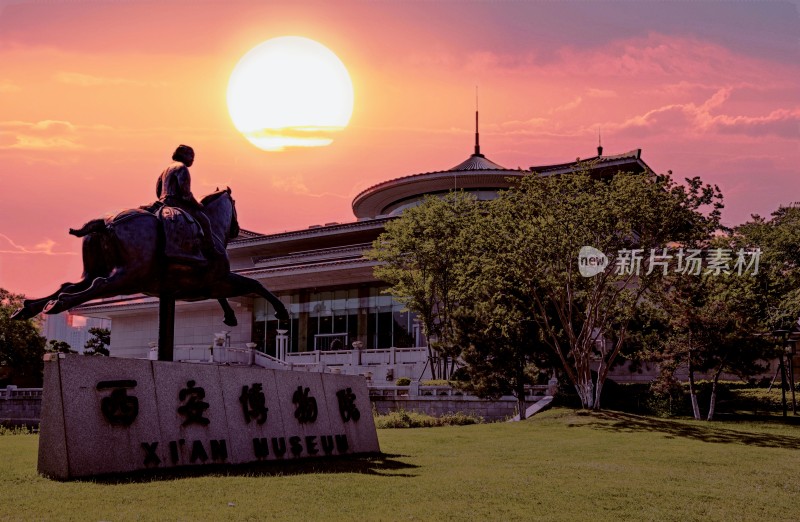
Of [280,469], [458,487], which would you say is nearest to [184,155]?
[280,469]

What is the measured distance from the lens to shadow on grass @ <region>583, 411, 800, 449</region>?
22714 mm

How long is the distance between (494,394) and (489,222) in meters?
6.27

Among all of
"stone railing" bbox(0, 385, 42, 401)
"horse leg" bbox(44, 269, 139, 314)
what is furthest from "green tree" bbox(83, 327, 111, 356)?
"horse leg" bbox(44, 269, 139, 314)

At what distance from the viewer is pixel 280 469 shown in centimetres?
1303

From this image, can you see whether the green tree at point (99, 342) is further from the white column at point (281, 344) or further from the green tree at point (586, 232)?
the green tree at point (586, 232)

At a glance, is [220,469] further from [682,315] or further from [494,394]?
[682,315]

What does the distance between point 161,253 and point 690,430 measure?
56.9ft

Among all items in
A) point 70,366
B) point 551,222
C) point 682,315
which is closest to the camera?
point 70,366

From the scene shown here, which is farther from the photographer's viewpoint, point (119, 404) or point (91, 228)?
point (91, 228)

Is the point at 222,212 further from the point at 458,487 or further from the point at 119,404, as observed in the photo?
the point at 458,487

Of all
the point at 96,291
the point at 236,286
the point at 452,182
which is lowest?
the point at 96,291

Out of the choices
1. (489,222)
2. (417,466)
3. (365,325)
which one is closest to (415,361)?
(365,325)

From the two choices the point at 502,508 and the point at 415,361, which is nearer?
the point at 502,508

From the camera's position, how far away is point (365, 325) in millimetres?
49406
